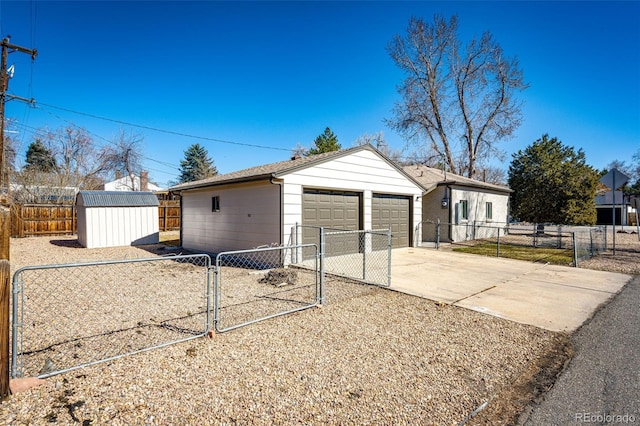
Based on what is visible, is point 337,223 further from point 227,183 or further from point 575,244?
point 575,244

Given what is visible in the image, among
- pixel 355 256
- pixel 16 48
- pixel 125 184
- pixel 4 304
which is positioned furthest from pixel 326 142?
pixel 4 304

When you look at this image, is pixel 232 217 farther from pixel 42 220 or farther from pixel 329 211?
pixel 42 220

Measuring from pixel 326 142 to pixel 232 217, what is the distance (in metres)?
21.0

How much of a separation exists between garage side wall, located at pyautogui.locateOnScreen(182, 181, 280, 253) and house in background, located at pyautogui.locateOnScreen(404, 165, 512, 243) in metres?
7.32

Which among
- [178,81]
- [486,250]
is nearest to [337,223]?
[486,250]

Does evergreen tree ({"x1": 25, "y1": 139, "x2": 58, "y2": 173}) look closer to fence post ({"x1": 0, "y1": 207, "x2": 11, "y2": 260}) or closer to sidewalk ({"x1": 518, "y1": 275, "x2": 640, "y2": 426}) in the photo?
fence post ({"x1": 0, "y1": 207, "x2": 11, "y2": 260})

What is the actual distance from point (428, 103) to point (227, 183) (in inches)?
865

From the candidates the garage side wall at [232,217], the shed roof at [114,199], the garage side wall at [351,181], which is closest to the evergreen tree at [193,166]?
the shed roof at [114,199]

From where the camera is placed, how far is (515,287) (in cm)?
664

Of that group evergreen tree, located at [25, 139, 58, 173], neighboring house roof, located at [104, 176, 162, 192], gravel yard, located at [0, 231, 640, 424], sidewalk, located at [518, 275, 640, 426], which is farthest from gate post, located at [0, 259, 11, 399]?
neighboring house roof, located at [104, 176, 162, 192]

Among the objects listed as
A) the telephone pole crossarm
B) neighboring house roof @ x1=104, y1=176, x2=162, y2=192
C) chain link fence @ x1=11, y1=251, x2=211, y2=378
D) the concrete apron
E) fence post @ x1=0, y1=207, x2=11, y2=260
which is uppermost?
the telephone pole crossarm

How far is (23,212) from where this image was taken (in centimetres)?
1719

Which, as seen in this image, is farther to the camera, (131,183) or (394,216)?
(131,183)

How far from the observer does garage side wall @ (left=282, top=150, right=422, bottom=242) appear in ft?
29.5
